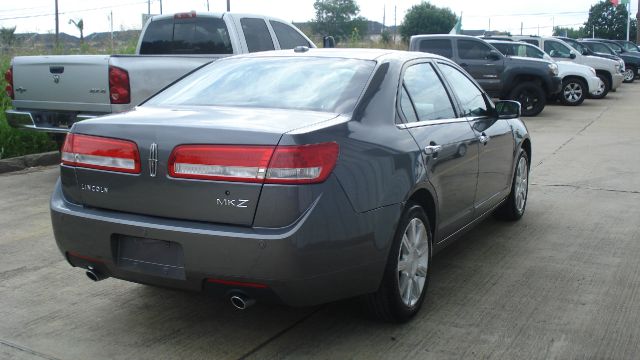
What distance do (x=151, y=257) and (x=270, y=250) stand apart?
2.15 ft

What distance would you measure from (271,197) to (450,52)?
15.0m

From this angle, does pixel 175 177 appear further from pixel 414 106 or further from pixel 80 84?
pixel 80 84

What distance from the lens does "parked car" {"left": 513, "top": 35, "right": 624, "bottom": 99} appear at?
20.8 meters

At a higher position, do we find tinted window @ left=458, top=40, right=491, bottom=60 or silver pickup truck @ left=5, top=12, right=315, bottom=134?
tinted window @ left=458, top=40, right=491, bottom=60

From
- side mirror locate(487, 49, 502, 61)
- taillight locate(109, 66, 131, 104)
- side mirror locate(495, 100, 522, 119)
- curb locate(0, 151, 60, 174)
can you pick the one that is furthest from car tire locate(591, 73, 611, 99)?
taillight locate(109, 66, 131, 104)

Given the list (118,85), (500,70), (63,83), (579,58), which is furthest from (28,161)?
(579,58)

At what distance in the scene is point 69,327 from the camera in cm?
385

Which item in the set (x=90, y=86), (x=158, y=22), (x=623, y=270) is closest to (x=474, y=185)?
(x=623, y=270)

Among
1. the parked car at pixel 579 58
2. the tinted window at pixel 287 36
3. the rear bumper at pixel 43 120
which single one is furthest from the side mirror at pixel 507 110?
the parked car at pixel 579 58

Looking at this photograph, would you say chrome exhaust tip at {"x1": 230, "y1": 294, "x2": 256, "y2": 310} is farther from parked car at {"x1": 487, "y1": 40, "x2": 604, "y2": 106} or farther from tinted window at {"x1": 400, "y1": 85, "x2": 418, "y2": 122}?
parked car at {"x1": 487, "y1": 40, "x2": 604, "y2": 106}

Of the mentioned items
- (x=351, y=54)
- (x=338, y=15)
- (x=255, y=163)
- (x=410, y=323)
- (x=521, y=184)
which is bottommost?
(x=410, y=323)

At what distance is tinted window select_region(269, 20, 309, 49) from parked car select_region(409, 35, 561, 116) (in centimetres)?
730

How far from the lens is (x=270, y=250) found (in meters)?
3.10

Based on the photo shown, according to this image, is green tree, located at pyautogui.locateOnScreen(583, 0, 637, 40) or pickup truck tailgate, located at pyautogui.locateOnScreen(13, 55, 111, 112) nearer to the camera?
pickup truck tailgate, located at pyautogui.locateOnScreen(13, 55, 111, 112)
